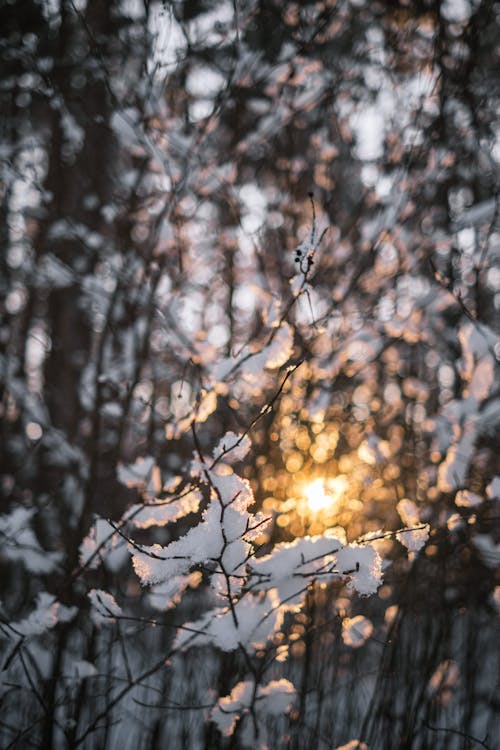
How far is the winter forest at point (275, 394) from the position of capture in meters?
1.53

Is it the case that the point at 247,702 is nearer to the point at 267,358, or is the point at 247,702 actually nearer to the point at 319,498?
the point at 319,498

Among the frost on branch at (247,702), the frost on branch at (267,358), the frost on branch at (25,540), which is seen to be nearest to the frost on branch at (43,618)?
the frost on branch at (25,540)

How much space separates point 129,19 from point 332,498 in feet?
7.53

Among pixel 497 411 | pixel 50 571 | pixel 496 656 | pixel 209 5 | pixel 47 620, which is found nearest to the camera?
pixel 47 620

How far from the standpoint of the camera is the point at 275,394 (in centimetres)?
133

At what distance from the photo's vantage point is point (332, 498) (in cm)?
165

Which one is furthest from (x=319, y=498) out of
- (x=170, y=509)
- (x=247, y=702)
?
(x=247, y=702)

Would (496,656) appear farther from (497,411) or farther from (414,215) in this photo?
(414,215)

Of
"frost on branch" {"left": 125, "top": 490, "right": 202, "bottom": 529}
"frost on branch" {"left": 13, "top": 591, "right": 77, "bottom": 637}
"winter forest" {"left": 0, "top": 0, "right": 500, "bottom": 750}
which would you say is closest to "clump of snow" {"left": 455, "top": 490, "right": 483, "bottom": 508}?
"winter forest" {"left": 0, "top": 0, "right": 500, "bottom": 750}

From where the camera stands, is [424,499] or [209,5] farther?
[424,499]

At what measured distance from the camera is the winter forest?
153 cm

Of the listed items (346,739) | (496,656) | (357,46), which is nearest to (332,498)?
(346,739)

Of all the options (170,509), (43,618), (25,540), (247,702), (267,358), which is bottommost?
(247,702)

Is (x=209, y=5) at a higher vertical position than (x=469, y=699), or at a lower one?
higher
